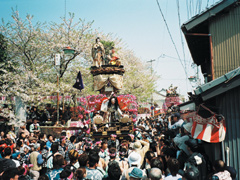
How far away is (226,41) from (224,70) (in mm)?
960

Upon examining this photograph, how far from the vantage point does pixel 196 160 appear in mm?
5953

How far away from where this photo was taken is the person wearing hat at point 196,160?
5.92 meters

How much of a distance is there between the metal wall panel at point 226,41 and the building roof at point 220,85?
157 centimetres

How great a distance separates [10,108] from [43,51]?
27.2ft

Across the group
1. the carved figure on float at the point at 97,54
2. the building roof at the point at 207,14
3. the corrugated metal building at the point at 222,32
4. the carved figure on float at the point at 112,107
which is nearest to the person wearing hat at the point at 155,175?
the corrugated metal building at the point at 222,32

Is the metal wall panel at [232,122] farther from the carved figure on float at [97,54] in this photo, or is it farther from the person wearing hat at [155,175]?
the carved figure on float at [97,54]

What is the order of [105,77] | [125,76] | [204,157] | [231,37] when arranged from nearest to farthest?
[204,157]
[231,37]
[105,77]
[125,76]

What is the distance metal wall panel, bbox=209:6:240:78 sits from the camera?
7945mm

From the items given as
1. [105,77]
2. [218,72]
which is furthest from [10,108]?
[218,72]

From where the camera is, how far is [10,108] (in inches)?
809

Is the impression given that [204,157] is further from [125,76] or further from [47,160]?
[125,76]

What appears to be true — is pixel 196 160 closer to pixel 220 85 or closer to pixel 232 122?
pixel 232 122

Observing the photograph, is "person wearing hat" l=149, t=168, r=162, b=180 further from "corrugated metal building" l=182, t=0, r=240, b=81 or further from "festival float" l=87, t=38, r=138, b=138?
"festival float" l=87, t=38, r=138, b=138

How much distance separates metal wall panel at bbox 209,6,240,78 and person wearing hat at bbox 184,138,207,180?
2.73 meters
